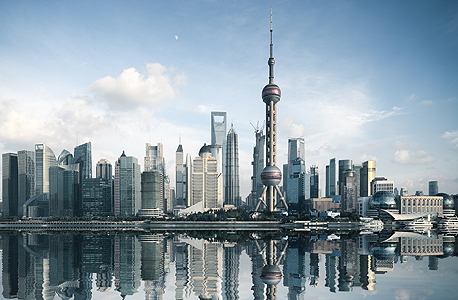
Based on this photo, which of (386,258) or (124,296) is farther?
(386,258)

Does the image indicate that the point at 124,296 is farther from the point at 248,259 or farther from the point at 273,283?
the point at 248,259

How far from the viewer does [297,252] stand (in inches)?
3415

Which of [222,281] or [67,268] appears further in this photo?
[67,268]

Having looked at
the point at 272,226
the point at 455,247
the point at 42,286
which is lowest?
the point at 272,226

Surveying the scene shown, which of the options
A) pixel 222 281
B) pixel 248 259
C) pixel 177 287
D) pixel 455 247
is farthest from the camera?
pixel 455 247

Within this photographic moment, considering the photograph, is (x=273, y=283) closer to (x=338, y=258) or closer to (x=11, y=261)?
(x=338, y=258)

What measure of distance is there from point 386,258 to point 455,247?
40.9 meters

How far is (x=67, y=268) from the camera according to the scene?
6756 cm

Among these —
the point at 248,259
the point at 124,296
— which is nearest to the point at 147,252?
the point at 248,259

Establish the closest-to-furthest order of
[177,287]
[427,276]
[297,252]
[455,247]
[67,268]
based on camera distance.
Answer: [177,287] → [427,276] → [67,268] → [297,252] → [455,247]

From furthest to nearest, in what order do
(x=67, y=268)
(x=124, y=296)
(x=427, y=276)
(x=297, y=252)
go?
1. (x=297, y=252)
2. (x=67, y=268)
3. (x=427, y=276)
4. (x=124, y=296)

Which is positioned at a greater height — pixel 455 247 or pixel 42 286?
pixel 42 286

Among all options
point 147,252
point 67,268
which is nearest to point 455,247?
point 147,252

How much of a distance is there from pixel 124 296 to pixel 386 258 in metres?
60.4
